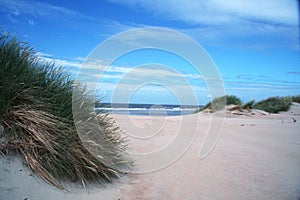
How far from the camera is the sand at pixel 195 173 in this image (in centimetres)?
352

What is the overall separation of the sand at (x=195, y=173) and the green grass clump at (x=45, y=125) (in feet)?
0.62

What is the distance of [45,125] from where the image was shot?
384 centimetres

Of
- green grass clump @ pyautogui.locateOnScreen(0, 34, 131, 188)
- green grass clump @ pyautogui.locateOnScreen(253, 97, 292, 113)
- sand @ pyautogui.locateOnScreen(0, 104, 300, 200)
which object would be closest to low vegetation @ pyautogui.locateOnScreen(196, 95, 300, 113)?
green grass clump @ pyautogui.locateOnScreen(253, 97, 292, 113)

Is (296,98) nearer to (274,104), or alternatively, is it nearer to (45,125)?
(274,104)

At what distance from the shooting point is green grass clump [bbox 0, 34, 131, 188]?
144 inches

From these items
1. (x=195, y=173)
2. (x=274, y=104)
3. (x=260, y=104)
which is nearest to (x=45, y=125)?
(x=195, y=173)

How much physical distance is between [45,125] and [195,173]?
261 centimetres

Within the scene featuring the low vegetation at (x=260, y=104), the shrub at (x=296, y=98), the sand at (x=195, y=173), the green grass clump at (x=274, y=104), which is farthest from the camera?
the shrub at (x=296, y=98)

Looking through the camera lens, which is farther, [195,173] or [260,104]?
[260,104]

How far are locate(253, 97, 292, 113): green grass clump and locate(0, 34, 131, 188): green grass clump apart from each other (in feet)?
43.0

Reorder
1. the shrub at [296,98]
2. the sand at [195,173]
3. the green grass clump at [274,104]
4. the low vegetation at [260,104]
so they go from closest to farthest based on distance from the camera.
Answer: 1. the sand at [195,173]
2. the low vegetation at [260,104]
3. the green grass clump at [274,104]
4. the shrub at [296,98]

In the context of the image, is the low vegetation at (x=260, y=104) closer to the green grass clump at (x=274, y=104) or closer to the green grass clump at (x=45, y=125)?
the green grass clump at (x=274, y=104)

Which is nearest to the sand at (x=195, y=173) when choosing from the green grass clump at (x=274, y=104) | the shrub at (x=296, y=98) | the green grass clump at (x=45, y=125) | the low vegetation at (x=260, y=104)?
the green grass clump at (x=45, y=125)

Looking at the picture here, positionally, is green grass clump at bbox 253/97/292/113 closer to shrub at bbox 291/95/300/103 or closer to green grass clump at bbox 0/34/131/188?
shrub at bbox 291/95/300/103
